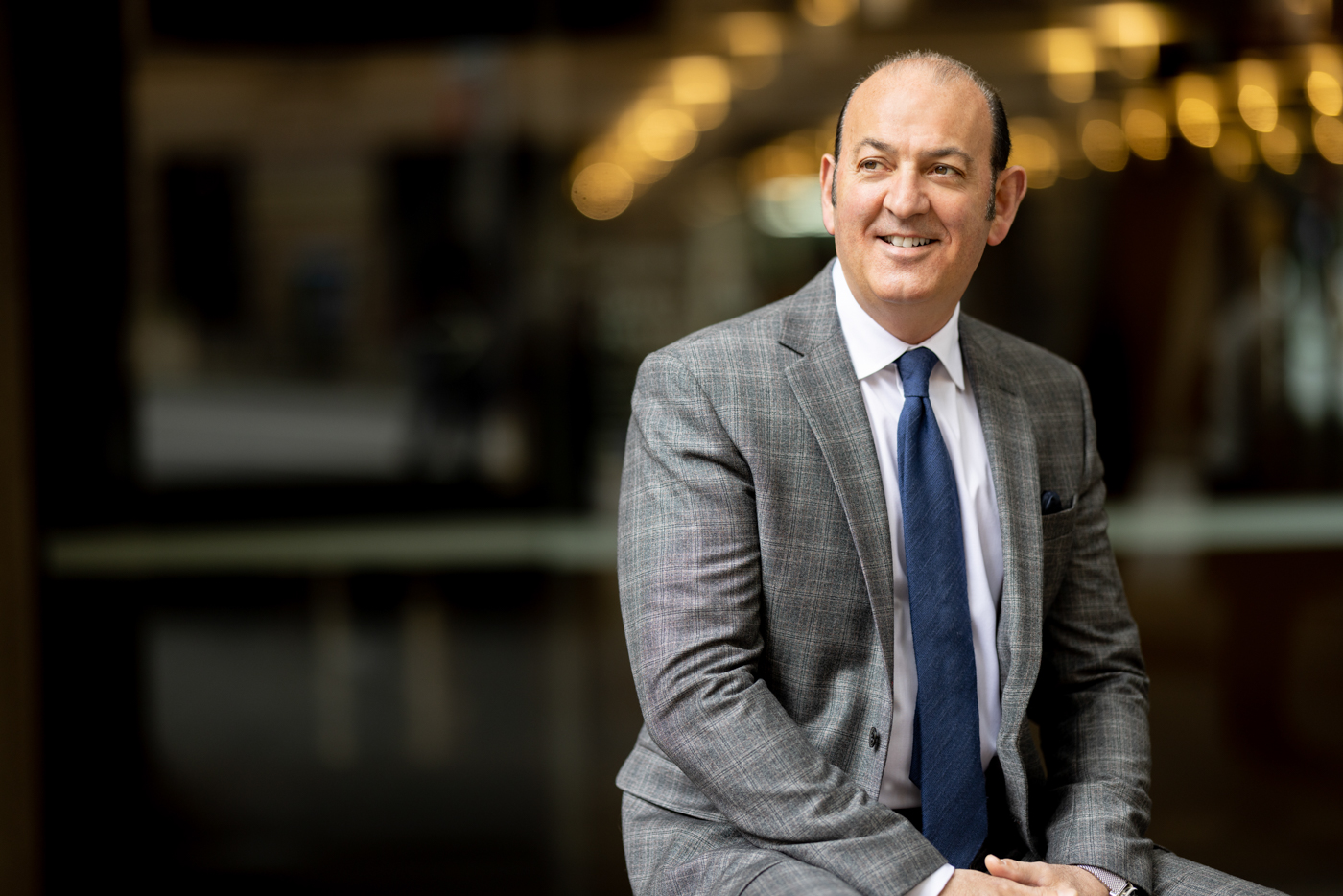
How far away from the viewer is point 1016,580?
1497mm

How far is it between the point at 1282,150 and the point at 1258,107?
0.78 feet

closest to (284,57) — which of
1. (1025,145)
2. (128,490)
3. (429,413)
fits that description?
(429,413)

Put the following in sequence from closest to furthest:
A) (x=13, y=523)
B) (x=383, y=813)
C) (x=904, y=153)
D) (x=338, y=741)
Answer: (x=904, y=153), (x=13, y=523), (x=383, y=813), (x=338, y=741)

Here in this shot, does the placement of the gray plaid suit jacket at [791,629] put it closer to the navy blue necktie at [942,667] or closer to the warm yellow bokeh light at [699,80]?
the navy blue necktie at [942,667]

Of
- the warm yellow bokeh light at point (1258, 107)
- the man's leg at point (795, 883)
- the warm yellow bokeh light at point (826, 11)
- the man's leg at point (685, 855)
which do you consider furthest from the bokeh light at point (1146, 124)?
the man's leg at point (795, 883)

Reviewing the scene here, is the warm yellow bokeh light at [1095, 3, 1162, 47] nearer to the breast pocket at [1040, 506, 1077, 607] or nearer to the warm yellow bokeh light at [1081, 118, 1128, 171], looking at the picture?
the warm yellow bokeh light at [1081, 118, 1128, 171]

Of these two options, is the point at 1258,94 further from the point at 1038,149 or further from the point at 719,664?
the point at 719,664

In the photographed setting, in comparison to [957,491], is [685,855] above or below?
below

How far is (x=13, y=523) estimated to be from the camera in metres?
2.44

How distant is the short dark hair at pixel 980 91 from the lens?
1436mm

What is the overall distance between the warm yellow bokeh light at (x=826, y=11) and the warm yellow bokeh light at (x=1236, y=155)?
196 cm

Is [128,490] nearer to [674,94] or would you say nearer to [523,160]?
[523,160]

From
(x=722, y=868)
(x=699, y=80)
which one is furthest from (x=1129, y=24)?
(x=722, y=868)

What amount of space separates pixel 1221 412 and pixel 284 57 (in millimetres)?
5339
